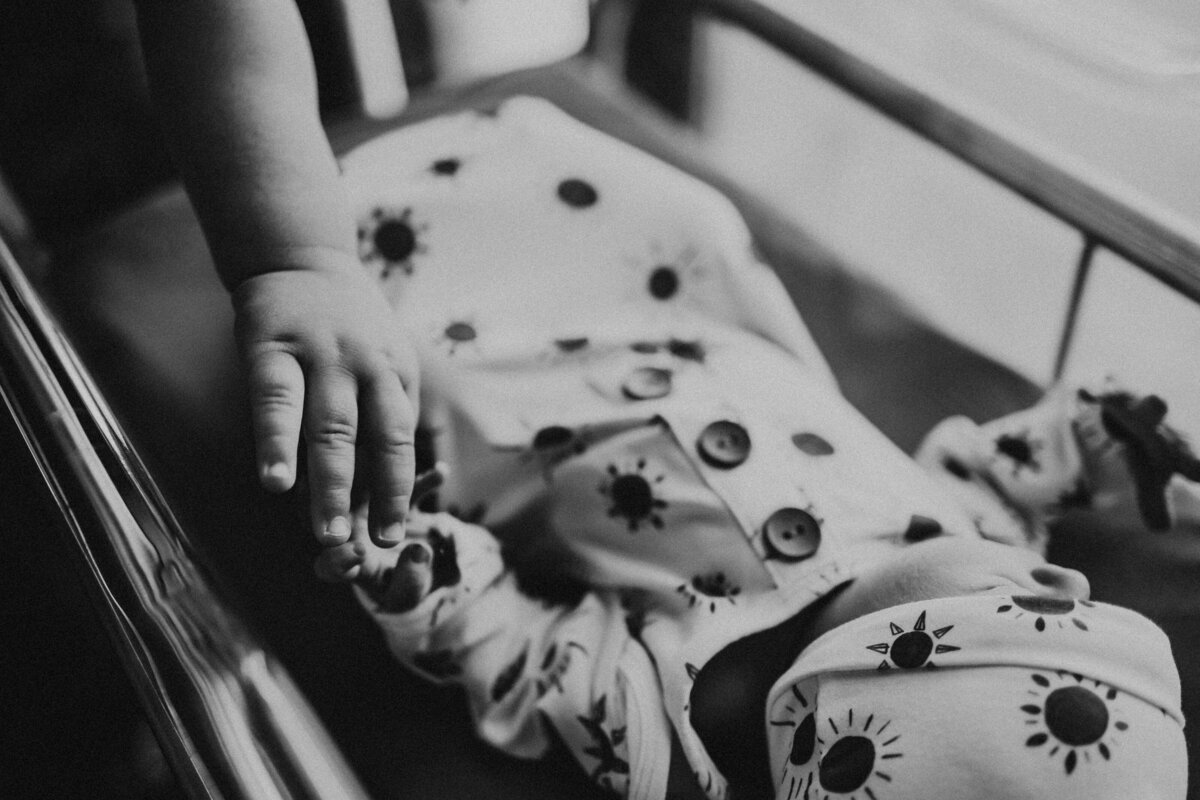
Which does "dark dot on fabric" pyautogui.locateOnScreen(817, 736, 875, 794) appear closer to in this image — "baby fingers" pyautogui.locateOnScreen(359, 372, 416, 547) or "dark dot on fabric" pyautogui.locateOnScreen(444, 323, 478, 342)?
"baby fingers" pyautogui.locateOnScreen(359, 372, 416, 547)

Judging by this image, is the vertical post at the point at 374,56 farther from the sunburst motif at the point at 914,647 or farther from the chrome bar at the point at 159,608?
the sunburst motif at the point at 914,647

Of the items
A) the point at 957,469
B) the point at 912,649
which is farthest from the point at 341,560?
the point at 957,469

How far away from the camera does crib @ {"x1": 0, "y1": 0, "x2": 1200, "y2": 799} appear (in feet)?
1.19

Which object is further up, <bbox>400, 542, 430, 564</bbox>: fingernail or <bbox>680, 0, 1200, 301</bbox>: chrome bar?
<bbox>680, 0, 1200, 301</bbox>: chrome bar

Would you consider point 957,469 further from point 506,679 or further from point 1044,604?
point 506,679

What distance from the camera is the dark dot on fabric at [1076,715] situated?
358mm

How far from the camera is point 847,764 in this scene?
1.27 ft

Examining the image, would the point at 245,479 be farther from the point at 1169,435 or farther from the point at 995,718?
the point at 1169,435

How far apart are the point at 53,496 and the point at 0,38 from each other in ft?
1.11

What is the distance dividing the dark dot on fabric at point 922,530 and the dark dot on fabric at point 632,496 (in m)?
0.14

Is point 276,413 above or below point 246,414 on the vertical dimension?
above

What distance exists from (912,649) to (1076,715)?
67 millimetres

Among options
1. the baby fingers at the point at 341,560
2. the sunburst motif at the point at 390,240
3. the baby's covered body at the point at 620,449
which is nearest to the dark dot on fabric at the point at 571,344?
the baby's covered body at the point at 620,449

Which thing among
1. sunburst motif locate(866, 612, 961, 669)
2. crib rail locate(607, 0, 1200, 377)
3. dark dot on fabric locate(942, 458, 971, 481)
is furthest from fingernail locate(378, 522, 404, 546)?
crib rail locate(607, 0, 1200, 377)
